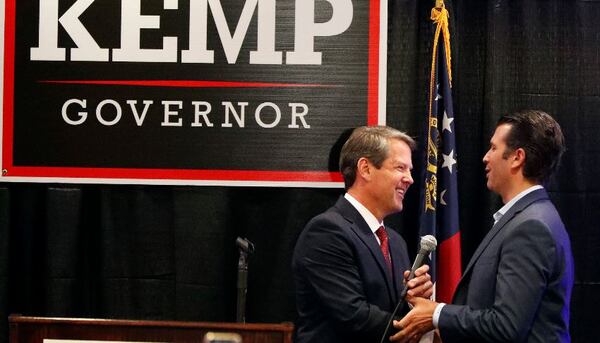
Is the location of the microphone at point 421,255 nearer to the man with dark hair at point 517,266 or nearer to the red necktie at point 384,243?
the man with dark hair at point 517,266

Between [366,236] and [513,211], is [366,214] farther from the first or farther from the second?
[513,211]

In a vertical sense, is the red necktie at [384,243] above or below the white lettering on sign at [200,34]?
below

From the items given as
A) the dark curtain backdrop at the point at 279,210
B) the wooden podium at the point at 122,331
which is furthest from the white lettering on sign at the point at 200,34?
the wooden podium at the point at 122,331

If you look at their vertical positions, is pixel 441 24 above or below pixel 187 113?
above

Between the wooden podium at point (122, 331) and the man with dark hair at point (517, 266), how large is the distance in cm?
45

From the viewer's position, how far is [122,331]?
2.43m

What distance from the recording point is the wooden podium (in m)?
2.42

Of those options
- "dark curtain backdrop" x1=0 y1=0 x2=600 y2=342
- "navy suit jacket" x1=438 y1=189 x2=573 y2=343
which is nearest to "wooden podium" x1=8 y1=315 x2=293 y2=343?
"navy suit jacket" x1=438 y1=189 x2=573 y2=343

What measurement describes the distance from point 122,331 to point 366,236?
0.87m

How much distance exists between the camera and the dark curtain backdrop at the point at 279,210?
12.0 ft

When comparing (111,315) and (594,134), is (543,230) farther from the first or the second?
(111,315)

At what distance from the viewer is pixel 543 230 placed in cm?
237

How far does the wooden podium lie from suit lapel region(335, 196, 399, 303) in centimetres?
45

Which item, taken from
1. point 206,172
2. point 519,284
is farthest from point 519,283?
point 206,172
